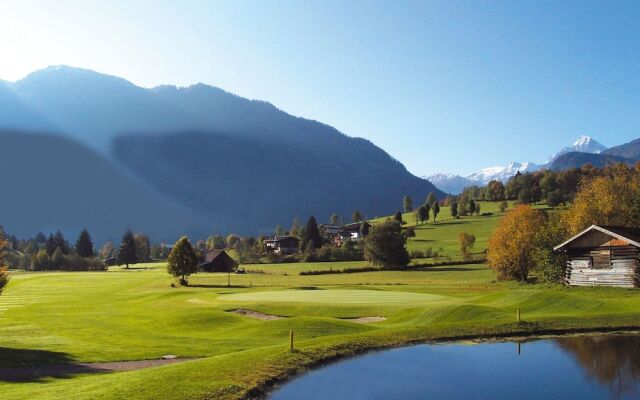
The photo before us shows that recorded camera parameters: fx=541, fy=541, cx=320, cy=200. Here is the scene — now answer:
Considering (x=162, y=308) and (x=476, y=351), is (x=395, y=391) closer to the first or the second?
Answer: (x=476, y=351)

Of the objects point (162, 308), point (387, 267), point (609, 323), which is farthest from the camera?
point (387, 267)

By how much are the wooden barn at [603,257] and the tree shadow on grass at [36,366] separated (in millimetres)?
43915

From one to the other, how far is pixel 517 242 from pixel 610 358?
148ft

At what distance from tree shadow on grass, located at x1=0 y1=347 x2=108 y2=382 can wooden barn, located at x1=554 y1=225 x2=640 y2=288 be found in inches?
1729

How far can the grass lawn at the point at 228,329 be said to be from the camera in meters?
19.5

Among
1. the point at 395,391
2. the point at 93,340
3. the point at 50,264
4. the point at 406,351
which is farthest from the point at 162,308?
the point at 50,264

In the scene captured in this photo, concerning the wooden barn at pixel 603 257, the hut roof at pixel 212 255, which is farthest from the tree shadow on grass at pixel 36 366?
the hut roof at pixel 212 255

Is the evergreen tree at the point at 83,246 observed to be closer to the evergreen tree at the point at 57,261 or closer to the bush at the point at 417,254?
the evergreen tree at the point at 57,261

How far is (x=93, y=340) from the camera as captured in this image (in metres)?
33.2

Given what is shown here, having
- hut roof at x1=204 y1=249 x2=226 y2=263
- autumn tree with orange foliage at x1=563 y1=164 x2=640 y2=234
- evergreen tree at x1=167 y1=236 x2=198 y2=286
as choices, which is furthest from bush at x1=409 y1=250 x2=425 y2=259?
autumn tree with orange foliage at x1=563 y1=164 x2=640 y2=234

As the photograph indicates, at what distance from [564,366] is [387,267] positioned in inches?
3608

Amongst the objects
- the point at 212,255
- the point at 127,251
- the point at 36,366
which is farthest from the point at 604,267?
the point at 127,251

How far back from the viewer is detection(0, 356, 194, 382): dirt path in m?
22.7

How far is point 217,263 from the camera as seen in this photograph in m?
134
